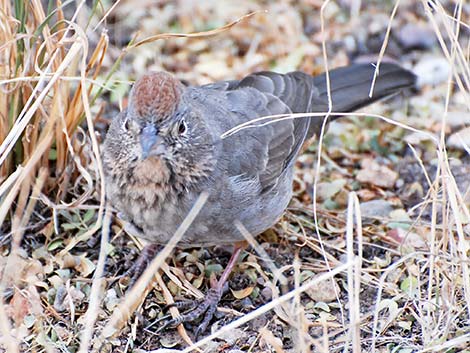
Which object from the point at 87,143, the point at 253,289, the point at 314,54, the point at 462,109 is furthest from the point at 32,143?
the point at 462,109

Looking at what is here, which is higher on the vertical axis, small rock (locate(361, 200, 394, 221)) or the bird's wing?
the bird's wing

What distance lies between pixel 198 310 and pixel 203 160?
0.83 meters

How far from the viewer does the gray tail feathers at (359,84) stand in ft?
18.4

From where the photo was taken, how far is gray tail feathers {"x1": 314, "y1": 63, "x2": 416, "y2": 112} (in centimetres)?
560

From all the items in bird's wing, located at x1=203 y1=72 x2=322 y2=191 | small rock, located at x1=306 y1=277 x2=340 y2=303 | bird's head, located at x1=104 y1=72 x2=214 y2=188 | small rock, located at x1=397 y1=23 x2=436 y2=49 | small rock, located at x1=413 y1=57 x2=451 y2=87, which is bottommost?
small rock, located at x1=306 y1=277 x2=340 y2=303

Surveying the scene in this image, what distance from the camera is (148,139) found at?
4.01 meters

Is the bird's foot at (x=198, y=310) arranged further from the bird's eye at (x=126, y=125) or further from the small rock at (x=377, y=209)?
the small rock at (x=377, y=209)

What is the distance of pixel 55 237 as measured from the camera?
492 cm

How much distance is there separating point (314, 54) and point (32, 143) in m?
2.75

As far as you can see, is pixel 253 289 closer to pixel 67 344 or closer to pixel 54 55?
pixel 67 344

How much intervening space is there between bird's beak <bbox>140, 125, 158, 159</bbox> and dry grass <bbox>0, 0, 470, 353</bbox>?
0.23 metres

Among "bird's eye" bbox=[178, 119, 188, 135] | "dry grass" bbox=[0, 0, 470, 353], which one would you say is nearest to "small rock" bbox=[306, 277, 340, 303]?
"dry grass" bbox=[0, 0, 470, 353]

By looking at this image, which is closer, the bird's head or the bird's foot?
the bird's head

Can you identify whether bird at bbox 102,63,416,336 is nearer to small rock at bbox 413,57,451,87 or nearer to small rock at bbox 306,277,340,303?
small rock at bbox 306,277,340,303
